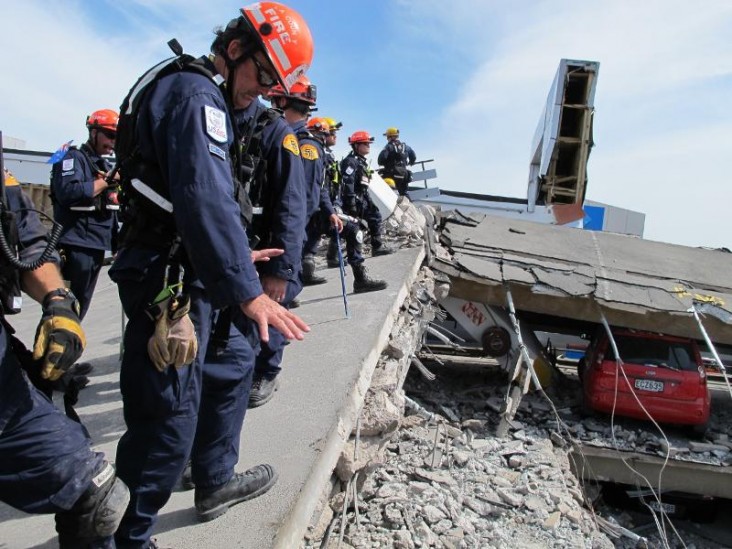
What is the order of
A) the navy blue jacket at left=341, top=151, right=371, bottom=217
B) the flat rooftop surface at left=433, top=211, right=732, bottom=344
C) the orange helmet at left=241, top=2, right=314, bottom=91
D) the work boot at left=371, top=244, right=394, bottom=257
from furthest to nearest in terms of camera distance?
the flat rooftop surface at left=433, top=211, right=732, bottom=344
the work boot at left=371, top=244, right=394, bottom=257
the navy blue jacket at left=341, top=151, right=371, bottom=217
the orange helmet at left=241, top=2, right=314, bottom=91

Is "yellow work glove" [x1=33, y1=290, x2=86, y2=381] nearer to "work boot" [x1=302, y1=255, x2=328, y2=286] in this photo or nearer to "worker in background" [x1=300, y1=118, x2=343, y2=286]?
"worker in background" [x1=300, y1=118, x2=343, y2=286]

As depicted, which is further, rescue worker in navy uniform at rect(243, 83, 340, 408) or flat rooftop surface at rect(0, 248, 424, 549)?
rescue worker in navy uniform at rect(243, 83, 340, 408)

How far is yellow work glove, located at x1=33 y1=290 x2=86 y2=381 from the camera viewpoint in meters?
1.60

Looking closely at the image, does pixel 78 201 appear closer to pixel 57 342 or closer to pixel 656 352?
pixel 57 342

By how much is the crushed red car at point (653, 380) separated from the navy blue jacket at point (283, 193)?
707 centimetres

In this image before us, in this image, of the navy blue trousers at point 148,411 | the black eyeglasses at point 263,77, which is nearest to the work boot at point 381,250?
the black eyeglasses at point 263,77

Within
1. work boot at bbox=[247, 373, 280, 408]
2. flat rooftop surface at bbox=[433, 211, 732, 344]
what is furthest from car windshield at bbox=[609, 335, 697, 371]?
work boot at bbox=[247, 373, 280, 408]

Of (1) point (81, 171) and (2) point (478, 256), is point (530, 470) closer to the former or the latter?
(2) point (478, 256)

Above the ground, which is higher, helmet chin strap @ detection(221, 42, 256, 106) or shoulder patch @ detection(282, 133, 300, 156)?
helmet chin strap @ detection(221, 42, 256, 106)

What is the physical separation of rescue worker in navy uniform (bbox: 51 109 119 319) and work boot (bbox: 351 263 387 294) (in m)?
2.54

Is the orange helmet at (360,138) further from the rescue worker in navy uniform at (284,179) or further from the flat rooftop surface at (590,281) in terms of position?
the rescue worker in navy uniform at (284,179)

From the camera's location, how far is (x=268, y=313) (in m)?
1.72

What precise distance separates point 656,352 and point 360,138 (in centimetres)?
559

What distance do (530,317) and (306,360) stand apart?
8.21 m
